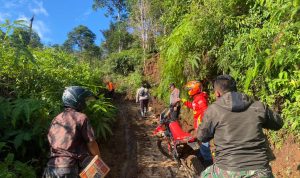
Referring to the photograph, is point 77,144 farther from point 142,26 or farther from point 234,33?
point 142,26

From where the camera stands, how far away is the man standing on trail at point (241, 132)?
12.1 ft

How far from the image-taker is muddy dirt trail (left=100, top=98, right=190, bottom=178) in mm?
7984

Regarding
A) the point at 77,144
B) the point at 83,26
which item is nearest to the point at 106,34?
the point at 83,26

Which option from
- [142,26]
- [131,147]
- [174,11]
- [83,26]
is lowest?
[131,147]

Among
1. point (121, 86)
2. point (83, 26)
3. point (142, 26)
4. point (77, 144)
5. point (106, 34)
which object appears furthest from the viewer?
point (83, 26)

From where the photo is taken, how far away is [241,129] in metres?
3.71

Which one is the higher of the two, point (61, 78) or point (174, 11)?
point (174, 11)

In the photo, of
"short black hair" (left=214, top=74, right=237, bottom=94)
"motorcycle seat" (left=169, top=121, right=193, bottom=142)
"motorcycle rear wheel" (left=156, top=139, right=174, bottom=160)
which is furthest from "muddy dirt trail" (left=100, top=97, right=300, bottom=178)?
"short black hair" (left=214, top=74, right=237, bottom=94)

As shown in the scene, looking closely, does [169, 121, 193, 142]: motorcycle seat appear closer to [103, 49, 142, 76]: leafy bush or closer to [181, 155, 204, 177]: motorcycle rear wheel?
[181, 155, 204, 177]: motorcycle rear wheel

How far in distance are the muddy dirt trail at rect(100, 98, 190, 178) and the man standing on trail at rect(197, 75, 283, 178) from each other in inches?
163

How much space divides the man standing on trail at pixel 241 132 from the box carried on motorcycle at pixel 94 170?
126 cm

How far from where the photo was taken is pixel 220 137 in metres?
3.82

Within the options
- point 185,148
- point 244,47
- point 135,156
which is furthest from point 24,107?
point 244,47

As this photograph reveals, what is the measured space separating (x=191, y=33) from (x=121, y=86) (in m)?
16.9
